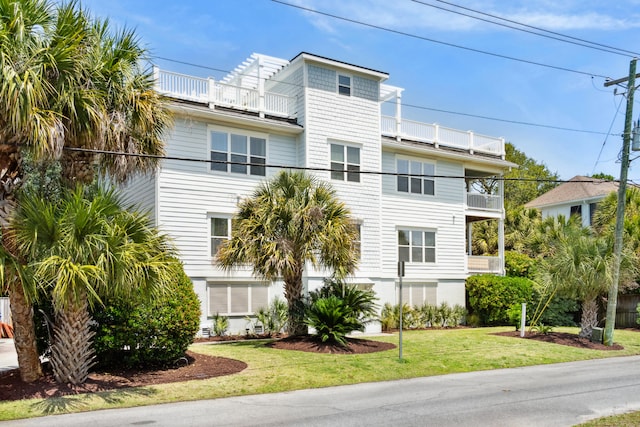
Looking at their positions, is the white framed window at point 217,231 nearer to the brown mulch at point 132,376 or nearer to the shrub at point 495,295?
the brown mulch at point 132,376

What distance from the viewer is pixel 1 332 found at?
74.9ft

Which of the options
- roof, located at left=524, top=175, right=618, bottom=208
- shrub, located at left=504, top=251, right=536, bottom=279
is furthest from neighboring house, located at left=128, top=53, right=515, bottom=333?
roof, located at left=524, top=175, right=618, bottom=208

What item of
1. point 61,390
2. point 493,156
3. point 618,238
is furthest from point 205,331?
point 493,156

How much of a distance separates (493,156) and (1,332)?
24003 mm

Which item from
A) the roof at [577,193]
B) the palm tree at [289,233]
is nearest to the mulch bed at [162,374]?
the palm tree at [289,233]

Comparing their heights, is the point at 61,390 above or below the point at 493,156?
below

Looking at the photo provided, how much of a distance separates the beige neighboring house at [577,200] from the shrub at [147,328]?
3541 centimetres

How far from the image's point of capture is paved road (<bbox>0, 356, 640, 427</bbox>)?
970 cm

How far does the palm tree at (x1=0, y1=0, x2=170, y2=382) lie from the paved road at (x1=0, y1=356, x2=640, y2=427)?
358cm

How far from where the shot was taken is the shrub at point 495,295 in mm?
27875

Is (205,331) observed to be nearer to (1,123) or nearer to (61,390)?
(61,390)

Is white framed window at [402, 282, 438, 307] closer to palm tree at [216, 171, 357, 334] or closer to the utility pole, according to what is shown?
the utility pole

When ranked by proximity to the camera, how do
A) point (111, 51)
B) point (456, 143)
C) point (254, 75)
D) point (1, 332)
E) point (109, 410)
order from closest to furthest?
point (109, 410), point (111, 51), point (1, 332), point (254, 75), point (456, 143)

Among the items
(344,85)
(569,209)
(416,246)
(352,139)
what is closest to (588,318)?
(416,246)
